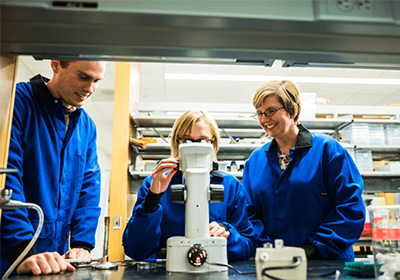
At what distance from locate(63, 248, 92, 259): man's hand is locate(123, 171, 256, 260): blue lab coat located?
161 millimetres

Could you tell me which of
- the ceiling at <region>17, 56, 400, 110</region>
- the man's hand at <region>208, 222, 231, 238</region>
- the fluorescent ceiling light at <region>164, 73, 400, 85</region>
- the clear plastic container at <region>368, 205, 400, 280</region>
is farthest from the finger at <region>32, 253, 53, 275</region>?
the fluorescent ceiling light at <region>164, 73, 400, 85</region>

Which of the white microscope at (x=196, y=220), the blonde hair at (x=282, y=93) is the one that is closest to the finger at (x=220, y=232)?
the white microscope at (x=196, y=220)

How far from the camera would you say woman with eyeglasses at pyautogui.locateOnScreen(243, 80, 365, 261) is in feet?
4.54

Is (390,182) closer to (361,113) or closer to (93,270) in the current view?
(361,113)

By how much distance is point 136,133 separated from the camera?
11.5ft

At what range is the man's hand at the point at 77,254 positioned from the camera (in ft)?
4.09

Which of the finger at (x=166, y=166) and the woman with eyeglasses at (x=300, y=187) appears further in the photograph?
the woman with eyeglasses at (x=300, y=187)

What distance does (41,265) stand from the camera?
0.91m

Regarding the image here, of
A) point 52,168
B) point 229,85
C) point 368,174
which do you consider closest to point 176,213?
point 52,168

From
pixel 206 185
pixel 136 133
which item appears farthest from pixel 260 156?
pixel 136 133

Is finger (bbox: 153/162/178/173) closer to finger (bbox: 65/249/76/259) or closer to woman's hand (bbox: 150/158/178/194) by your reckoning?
woman's hand (bbox: 150/158/178/194)

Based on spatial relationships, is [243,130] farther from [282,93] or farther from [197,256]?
[197,256]

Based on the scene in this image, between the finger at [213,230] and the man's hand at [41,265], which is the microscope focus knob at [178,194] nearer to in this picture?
the finger at [213,230]

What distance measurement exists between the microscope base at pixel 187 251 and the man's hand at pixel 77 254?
516 mm
